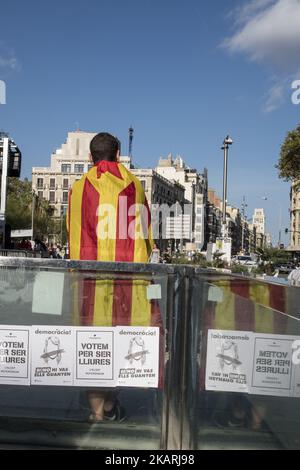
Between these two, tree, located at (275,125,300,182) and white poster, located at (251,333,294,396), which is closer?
white poster, located at (251,333,294,396)

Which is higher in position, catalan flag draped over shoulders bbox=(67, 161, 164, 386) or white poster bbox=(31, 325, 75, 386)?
catalan flag draped over shoulders bbox=(67, 161, 164, 386)

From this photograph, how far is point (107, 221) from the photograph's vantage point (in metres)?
3.49

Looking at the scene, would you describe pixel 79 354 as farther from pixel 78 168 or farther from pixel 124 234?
pixel 78 168

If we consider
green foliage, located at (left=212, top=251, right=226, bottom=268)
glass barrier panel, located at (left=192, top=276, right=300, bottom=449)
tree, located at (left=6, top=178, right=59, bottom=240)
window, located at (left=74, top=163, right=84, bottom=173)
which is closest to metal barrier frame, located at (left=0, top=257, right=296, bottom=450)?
glass barrier panel, located at (left=192, top=276, right=300, bottom=449)

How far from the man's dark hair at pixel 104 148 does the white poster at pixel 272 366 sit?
1.54 m

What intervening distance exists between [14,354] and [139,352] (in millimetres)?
606

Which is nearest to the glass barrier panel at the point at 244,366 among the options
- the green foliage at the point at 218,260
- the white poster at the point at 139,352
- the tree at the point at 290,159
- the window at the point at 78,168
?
the white poster at the point at 139,352

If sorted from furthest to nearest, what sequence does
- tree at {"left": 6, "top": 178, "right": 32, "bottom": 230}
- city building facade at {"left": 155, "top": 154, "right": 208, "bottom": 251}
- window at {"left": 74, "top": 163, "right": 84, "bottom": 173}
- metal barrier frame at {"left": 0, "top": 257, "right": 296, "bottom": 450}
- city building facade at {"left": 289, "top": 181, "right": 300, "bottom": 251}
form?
city building facade at {"left": 155, "top": 154, "right": 208, "bottom": 251} → window at {"left": 74, "top": 163, "right": 84, "bottom": 173} → city building facade at {"left": 289, "top": 181, "right": 300, "bottom": 251} → tree at {"left": 6, "top": 178, "right": 32, "bottom": 230} → metal barrier frame at {"left": 0, "top": 257, "right": 296, "bottom": 450}

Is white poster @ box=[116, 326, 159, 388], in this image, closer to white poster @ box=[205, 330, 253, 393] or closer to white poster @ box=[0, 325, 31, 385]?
white poster @ box=[205, 330, 253, 393]

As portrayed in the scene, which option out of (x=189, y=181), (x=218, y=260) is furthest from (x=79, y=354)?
(x=189, y=181)

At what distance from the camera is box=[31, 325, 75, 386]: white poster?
2.91m

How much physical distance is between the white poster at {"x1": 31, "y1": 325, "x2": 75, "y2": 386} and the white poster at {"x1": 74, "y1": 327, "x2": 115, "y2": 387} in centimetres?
4

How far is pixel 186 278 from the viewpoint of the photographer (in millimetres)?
2889

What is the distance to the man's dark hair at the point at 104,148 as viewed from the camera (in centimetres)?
379
